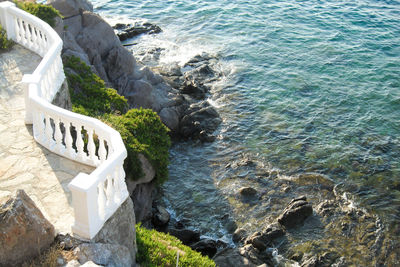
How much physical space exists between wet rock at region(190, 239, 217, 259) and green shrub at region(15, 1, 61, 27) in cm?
1214

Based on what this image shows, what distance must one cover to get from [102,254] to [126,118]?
354 inches

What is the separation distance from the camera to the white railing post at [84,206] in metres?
9.73

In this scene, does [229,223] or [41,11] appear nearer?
[229,223]

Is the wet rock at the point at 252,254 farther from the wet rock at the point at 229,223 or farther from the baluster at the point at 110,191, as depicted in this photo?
the baluster at the point at 110,191

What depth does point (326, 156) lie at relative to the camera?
73.5 ft

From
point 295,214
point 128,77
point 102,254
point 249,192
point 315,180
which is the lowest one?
point 249,192

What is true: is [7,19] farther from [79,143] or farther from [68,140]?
[79,143]

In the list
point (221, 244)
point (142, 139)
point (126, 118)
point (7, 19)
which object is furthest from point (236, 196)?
point (7, 19)

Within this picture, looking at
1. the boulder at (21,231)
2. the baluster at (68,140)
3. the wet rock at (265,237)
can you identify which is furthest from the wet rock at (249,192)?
the boulder at (21,231)

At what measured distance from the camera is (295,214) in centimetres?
1859

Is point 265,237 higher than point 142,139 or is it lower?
lower

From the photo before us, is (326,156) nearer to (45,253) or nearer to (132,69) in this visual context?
(132,69)

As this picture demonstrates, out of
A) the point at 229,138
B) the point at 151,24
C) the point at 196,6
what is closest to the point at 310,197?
the point at 229,138

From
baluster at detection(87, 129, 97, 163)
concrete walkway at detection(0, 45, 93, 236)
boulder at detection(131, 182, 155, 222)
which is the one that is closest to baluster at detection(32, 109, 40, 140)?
concrete walkway at detection(0, 45, 93, 236)
